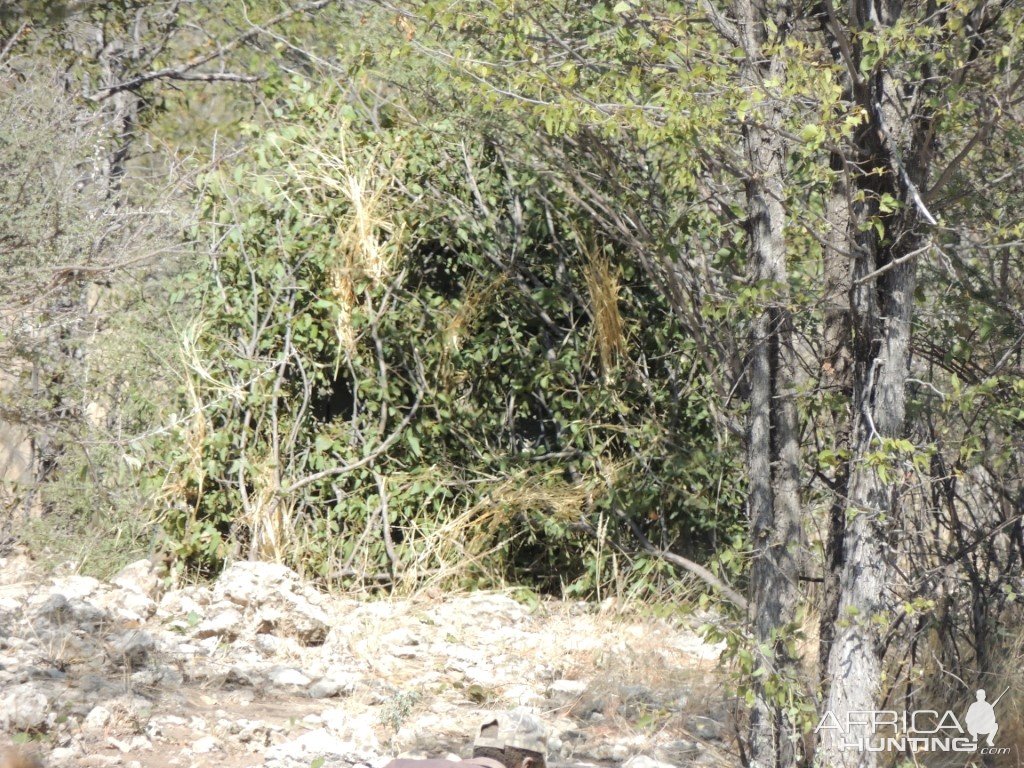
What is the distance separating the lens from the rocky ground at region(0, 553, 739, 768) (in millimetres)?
4371

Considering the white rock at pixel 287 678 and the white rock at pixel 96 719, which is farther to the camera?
the white rock at pixel 287 678

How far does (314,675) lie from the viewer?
5.38 m

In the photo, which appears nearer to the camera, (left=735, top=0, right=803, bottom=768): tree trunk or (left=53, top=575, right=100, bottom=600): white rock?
(left=735, top=0, right=803, bottom=768): tree trunk

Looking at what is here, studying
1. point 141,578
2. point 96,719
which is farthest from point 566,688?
point 141,578

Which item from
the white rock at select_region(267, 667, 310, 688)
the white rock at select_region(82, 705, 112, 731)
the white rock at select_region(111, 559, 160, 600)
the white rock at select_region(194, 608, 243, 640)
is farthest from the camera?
the white rock at select_region(111, 559, 160, 600)

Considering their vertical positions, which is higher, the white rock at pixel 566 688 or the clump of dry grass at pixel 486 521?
the clump of dry grass at pixel 486 521

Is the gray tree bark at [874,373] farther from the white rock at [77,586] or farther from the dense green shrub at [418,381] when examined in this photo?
the white rock at [77,586]

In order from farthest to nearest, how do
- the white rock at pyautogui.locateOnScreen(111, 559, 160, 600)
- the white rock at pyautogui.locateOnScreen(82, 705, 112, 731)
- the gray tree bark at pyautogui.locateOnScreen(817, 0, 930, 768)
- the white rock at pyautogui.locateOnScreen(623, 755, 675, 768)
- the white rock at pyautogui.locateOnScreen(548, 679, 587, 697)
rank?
the white rock at pyautogui.locateOnScreen(111, 559, 160, 600), the white rock at pyautogui.locateOnScreen(548, 679, 587, 697), the white rock at pyautogui.locateOnScreen(623, 755, 675, 768), the white rock at pyautogui.locateOnScreen(82, 705, 112, 731), the gray tree bark at pyautogui.locateOnScreen(817, 0, 930, 768)

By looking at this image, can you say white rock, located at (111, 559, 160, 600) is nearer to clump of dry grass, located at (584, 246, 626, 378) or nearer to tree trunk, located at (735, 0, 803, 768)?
clump of dry grass, located at (584, 246, 626, 378)

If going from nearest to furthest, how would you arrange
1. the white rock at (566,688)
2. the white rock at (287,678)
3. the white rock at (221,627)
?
the white rock at (287,678) → the white rock at (566,688) → the white rock at (221,627)

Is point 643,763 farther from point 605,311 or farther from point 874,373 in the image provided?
point 605,311

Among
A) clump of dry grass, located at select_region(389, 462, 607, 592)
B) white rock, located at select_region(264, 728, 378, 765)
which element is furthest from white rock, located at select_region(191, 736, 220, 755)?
clump of dry grass, located at select_region(389, 462, 607, 592)

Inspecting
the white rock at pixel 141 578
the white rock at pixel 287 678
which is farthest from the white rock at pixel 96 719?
the white rock at pixel 141 578

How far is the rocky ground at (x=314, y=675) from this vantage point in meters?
4.37
